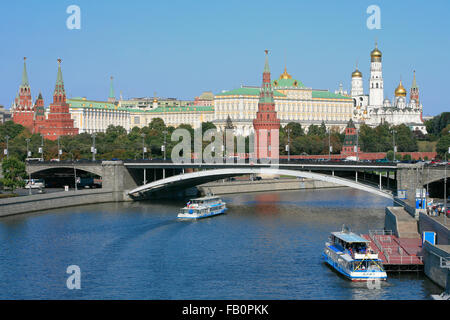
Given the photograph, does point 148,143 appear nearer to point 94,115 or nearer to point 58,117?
point 58,117

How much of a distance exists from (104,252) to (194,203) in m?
18.4

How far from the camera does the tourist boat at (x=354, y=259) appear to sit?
36719 mm

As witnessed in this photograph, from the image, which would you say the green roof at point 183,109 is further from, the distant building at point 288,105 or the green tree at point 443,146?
the green tree at point 443,146

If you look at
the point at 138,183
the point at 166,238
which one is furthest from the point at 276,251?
the point at 138,183

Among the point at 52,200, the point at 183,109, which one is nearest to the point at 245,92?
the point at 183,109

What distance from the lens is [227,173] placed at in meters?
67.0

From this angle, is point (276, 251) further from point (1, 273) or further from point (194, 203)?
point (194, 203)

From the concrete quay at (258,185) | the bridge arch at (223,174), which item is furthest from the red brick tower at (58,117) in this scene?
the bridge arch at (223,174)

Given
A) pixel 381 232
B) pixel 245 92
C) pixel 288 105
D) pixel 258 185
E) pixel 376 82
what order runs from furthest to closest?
pixel 376 82 < pixel 288 105 < pixel 245 92 < pixel 258 185 < pixel 381 232

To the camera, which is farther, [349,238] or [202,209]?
[202,209]

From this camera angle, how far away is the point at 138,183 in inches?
2970

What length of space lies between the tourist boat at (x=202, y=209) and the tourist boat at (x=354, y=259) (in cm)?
1871

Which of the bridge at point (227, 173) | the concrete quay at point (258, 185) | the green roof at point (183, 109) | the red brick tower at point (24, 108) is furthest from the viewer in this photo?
the green roof at point (183, 109)

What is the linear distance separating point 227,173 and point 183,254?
24.1m
